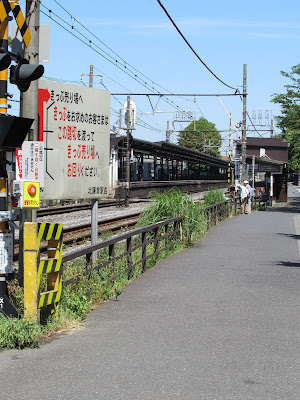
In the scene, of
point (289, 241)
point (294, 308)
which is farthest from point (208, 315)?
point (289, 241)

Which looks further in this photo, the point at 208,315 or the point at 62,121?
the point at 62,121

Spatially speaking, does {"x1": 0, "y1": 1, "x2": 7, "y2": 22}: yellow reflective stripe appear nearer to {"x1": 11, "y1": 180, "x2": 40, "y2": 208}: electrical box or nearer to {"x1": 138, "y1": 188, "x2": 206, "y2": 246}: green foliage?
{"x1": 11, "y1": 180, "x2": 40, "y2": 208}: electrical box

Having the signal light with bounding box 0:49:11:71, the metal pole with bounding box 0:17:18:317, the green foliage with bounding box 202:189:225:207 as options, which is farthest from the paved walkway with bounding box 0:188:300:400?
the green foliage with bounding box 202:189:225:207

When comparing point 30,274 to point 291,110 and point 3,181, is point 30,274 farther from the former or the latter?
point 291,110

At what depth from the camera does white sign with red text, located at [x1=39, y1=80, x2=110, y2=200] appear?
8586mm

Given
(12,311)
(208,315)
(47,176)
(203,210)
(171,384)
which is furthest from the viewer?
(203,210)

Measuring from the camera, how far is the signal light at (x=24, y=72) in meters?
6.25

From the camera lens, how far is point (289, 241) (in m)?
16.6

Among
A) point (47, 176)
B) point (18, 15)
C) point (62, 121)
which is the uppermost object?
point (18, 15)

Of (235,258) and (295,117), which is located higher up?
(295,117)

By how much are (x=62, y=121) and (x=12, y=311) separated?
346cm

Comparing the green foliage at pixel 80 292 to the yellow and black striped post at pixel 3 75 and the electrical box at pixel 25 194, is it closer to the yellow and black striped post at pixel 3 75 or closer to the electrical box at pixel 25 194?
the electrical box at pixel 25 194

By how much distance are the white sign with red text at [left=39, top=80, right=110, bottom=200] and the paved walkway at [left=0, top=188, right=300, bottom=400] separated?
184 cm

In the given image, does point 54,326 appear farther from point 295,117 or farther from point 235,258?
point 295,117
